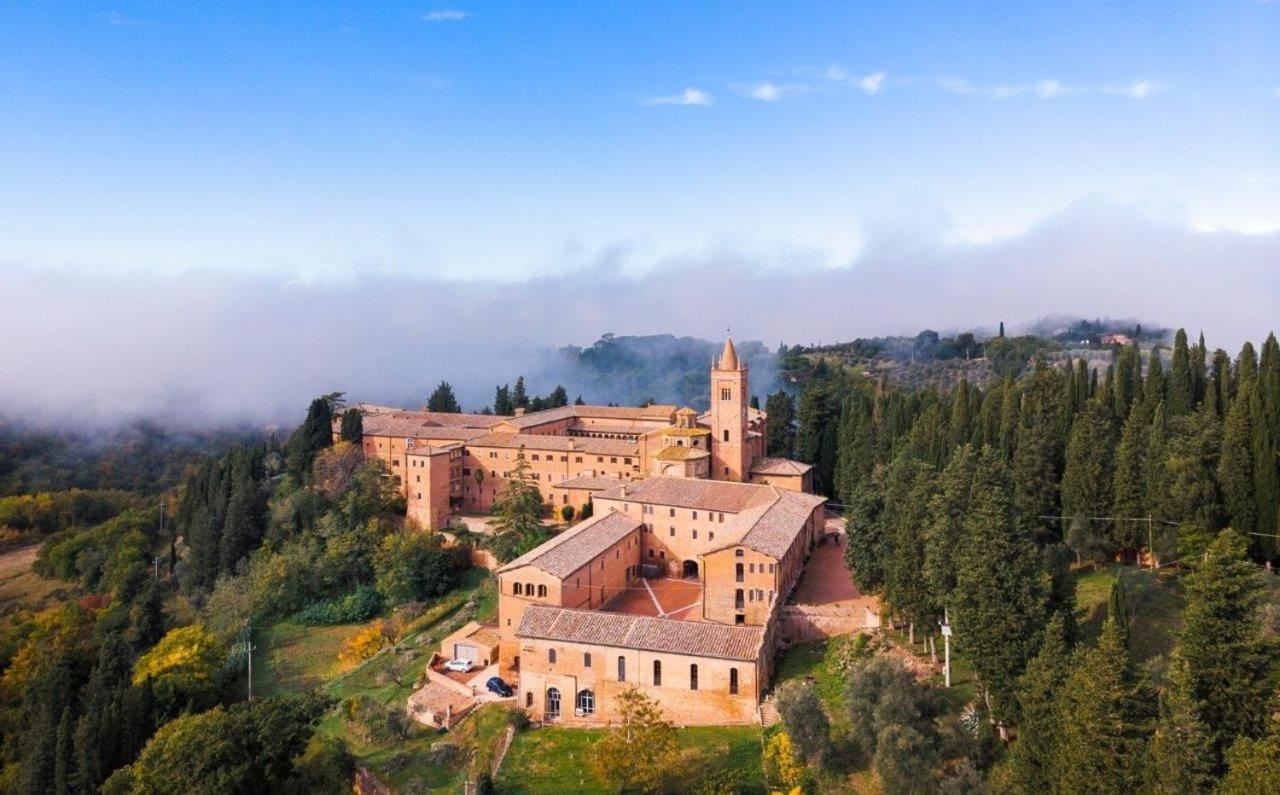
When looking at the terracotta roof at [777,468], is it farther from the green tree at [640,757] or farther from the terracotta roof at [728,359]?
the green tree at [640,757]

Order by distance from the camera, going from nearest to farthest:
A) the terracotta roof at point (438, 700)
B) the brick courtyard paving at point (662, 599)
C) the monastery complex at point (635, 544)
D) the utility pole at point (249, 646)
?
the monastery complex at point (635, 544) < the terracotta roof at point (438, 700) < the brick courtyard paving at point (662, 599) < the utility pole at point (249, 646)

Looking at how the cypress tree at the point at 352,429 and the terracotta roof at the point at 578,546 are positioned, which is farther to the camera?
the cypress tree at the point at 352,429

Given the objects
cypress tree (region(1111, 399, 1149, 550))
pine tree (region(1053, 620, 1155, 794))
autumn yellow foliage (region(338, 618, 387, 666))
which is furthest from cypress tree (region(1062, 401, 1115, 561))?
autumn yellow foliage (region(338, 618, 387, 666))

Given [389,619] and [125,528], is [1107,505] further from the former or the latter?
[125,528]

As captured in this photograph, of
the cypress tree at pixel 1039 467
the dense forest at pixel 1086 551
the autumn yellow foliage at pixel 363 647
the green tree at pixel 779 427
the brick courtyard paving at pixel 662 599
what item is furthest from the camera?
the green tree at pixel 779 427

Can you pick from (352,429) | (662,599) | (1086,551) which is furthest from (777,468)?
(352,429)

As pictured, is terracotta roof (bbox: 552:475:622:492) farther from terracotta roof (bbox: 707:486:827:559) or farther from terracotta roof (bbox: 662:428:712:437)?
terracotta roof (bbox: 707:486:827:559)

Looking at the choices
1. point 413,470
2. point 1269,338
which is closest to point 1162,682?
point 1269,338

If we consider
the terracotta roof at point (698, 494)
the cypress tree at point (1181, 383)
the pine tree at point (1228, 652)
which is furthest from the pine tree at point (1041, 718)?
the cypress tree at point (1181, 383)

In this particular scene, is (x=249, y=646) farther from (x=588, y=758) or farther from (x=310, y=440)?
(x=588, y=758)
